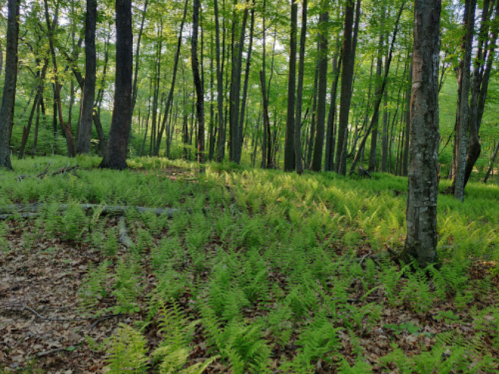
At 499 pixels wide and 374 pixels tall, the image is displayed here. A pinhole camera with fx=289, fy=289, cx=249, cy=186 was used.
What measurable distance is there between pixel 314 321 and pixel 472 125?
29.3 ft

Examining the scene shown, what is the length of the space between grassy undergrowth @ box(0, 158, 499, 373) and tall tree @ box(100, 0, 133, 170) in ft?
9.55

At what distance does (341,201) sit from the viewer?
7.30m

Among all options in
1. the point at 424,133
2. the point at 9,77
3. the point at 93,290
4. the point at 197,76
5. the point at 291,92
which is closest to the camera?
the point at 93,290

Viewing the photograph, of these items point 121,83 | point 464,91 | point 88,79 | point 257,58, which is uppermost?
point 257,58

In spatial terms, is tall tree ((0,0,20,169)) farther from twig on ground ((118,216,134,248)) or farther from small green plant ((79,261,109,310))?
small green plant ((79,261,109,310))

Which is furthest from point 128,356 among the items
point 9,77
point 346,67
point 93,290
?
point 346,67

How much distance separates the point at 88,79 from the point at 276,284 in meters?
12.5

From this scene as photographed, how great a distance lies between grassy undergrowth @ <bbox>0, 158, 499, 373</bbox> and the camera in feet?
8.84

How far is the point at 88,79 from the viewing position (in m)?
12.2

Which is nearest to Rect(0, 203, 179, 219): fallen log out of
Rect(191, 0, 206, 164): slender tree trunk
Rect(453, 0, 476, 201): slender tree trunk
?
Rect(191, 0, 206, 164): slender tree trunk

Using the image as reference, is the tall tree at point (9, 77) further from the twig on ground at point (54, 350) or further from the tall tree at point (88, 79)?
the twig on ground at point (54, 350)

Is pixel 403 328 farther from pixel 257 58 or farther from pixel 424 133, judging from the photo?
pixel 257 58

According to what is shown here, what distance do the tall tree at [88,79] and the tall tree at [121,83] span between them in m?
2.83

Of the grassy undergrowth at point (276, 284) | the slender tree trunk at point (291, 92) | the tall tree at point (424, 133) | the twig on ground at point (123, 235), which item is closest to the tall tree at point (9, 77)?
the grassy undergrowth at point (276, 284)
